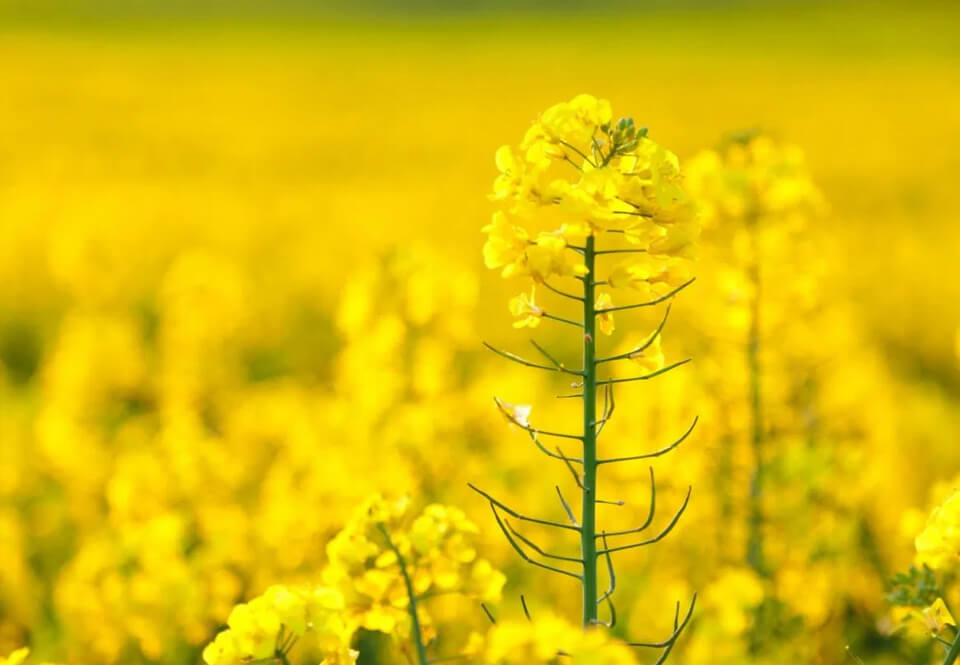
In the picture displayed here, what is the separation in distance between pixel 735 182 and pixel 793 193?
0.60 ft

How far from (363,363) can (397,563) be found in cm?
242

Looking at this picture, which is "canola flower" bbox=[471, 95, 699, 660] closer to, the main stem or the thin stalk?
the main stem

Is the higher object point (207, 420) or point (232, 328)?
point (232, 328)

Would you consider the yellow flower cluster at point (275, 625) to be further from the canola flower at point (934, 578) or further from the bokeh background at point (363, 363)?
the bokeh background at point (363, 363)

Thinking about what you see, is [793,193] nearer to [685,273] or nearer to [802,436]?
[802,436]

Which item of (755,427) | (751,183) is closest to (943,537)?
(755,427)

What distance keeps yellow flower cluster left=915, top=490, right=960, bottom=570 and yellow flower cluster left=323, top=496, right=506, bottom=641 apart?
69cm

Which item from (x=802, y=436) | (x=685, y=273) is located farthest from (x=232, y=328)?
(x=685, y=273)

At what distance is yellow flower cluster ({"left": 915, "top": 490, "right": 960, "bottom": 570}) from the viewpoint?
6.20ft

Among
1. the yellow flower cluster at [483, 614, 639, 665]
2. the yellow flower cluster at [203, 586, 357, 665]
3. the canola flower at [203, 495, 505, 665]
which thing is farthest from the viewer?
the canola flower at [203, 495, 505, 665]

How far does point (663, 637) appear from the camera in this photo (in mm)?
3760

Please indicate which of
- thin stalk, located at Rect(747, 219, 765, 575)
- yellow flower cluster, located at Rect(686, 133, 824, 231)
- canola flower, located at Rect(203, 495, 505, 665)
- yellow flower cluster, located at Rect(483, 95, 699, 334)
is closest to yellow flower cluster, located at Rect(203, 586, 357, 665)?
canola flower, located at Rect(203, 495, 505, 665)

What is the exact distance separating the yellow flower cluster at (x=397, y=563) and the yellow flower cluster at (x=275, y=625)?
114mm

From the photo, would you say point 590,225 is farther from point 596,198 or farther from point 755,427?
point 755,427
